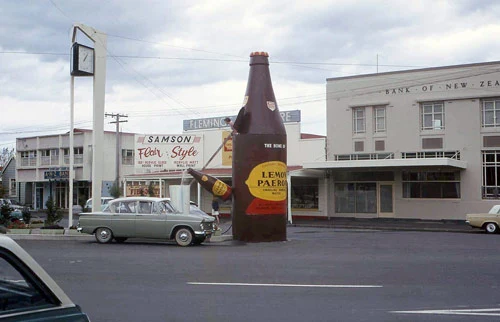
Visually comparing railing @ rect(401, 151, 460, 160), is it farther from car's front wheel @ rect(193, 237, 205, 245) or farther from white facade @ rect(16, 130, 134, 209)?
white facade @ rect(16, 130, 134, 209)

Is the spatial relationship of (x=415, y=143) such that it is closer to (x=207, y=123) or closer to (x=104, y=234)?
(x=207, y=123)

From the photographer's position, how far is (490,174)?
3222 cm

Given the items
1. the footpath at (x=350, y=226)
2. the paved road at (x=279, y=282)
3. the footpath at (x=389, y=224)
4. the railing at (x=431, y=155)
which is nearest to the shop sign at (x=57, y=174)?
the footpath at (x=350, y=226)

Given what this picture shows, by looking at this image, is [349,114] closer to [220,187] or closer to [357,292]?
[220,187]

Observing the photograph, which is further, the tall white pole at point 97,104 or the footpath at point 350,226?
the tall white pole at point 97,104

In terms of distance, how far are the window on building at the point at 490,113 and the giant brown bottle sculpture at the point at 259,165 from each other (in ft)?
50.4

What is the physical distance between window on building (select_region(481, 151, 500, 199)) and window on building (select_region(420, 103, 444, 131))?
287 centimetres

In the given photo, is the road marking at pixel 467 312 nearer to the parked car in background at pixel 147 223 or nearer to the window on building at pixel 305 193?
the parked car in background at pixel 147 223

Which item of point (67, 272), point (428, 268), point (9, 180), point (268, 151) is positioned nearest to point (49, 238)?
point (268, 151)

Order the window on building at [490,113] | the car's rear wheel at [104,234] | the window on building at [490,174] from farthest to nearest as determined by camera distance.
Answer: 1. the window on building at [490,113]
2. the window on building at [490,174]
3. the car's rear wheel at [104,234]

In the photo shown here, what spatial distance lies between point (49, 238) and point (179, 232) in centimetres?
604

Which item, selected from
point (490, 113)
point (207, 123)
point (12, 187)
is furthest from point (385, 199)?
point (12, 187)

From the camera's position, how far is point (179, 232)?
19391 millimetres

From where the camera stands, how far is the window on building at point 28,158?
6134 cm
